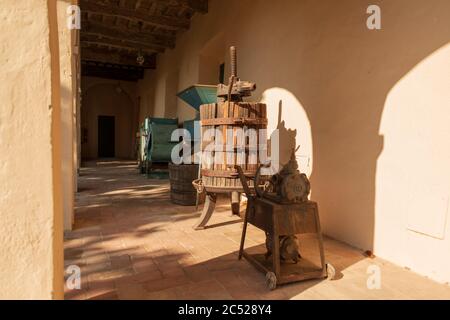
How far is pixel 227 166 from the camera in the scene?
3439 mm

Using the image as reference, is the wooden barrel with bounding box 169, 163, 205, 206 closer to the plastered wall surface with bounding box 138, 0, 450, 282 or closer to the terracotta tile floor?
the terracotta tile floor

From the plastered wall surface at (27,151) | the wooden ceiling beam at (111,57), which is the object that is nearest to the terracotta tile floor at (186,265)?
the plastered wall surface at (27,151)

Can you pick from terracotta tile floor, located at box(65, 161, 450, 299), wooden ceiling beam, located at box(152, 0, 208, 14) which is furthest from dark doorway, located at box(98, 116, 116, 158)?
terracotta tile floor, located at box(65, 161, 450, 299)

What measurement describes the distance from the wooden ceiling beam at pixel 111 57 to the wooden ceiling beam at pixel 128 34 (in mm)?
2437

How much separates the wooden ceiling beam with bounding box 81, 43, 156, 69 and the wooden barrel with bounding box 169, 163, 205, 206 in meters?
9.19

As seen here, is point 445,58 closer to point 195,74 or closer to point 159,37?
point 195,74

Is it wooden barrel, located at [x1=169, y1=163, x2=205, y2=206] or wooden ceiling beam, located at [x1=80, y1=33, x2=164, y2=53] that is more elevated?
wooden ceiling beam, located at [x1=80, y1=33, x2=164, y2=53]

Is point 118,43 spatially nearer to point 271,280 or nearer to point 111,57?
point 111,57

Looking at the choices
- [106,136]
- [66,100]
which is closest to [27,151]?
[66,100]

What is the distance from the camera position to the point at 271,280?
2.26 metres

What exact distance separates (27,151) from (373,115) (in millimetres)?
2980

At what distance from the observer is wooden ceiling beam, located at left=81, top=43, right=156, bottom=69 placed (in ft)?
41.0

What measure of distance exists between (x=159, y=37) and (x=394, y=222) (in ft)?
32.0

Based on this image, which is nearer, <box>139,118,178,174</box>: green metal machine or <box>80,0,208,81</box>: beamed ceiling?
<box>80,0,208,81</box>: beamed ceiling
